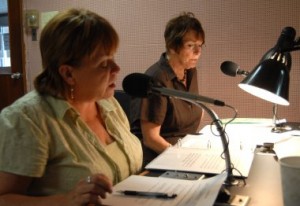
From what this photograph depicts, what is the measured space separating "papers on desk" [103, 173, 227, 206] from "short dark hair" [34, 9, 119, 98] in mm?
359

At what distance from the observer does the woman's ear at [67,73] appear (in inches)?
47.2

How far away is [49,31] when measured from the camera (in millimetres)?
1180

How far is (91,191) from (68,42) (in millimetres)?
470

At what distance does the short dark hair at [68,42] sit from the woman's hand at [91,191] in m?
0.37

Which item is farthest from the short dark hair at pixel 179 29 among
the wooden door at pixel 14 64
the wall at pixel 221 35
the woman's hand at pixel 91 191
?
the wooden door at pixel 14 64

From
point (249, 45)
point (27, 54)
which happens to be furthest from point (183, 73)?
point (27, 54)

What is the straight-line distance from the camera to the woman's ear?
1199mm

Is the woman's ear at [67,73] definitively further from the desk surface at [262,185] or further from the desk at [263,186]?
the desk at [263,186]

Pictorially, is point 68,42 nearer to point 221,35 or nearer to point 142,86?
point 142,86

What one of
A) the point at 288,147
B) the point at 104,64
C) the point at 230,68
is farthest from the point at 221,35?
the point at 104,64

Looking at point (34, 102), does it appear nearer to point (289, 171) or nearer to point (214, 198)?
point (214, 198)

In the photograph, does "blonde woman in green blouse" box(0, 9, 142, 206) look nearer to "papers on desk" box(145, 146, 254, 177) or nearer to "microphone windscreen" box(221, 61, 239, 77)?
"papers on desk" box(145, 146, 254, 177)

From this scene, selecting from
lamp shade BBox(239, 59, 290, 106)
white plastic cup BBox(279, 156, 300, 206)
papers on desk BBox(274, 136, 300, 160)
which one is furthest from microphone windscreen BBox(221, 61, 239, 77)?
white plastic cup BBox(279, 156, 300, 206)

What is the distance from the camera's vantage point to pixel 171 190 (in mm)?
1052
